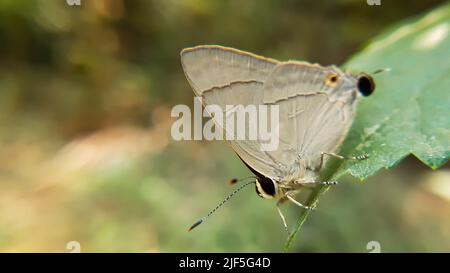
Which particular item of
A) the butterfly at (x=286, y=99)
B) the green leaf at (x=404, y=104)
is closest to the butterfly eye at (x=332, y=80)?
the butterfly at (x=286, y=99)

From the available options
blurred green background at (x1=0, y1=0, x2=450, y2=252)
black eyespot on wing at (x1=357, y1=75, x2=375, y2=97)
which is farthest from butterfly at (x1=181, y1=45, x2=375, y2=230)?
blurred green background at (x1=0, y1=0, x2=450, y2=252)

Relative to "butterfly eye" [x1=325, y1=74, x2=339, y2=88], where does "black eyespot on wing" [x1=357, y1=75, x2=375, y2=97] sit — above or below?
below

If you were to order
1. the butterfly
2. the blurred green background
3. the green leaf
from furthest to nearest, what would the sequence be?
the blurred green background < the butterfly < the green leaf

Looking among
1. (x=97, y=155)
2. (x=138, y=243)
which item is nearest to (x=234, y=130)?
(x=138, y=243)

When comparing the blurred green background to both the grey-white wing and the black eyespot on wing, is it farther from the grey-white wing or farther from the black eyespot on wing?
the black eyespot on wing

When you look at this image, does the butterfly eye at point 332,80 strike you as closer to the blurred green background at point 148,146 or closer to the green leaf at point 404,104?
the green leaf at point 404,104

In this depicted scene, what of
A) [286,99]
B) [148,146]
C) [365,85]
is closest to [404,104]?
[365,85]

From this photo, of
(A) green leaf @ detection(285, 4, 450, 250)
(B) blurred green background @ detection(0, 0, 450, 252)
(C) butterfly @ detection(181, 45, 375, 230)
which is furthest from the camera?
(B) blurred green background @ detection(0, 0, 450, 252)
